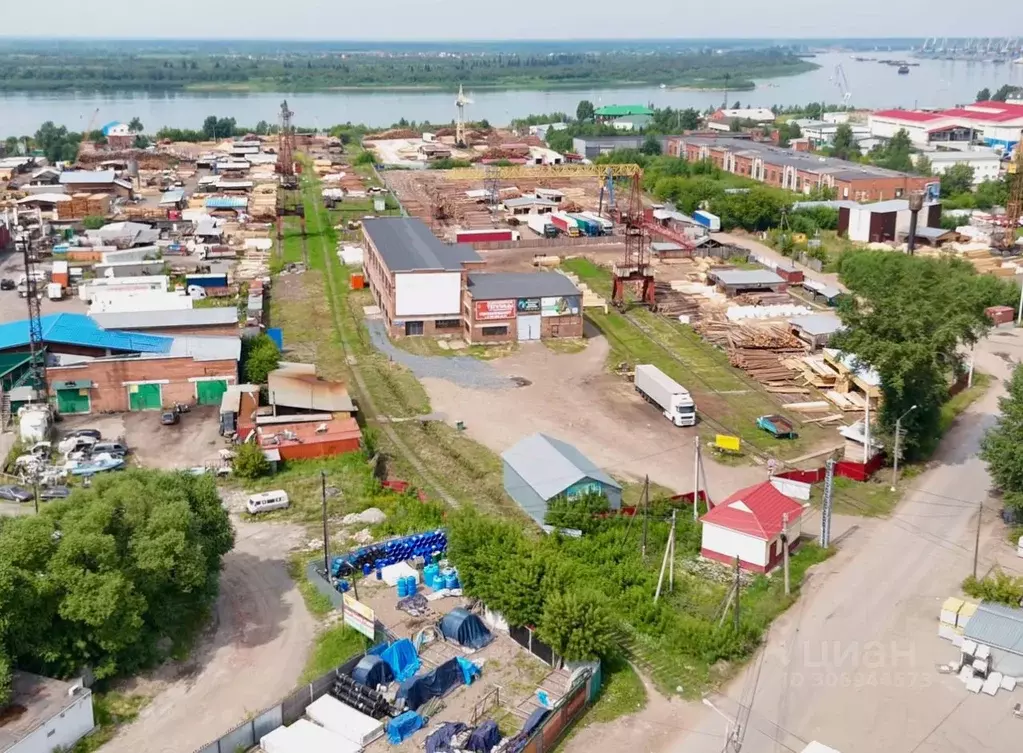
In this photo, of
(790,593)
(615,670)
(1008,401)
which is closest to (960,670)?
(790,593)

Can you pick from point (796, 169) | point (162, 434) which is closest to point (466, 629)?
point (162, 434)

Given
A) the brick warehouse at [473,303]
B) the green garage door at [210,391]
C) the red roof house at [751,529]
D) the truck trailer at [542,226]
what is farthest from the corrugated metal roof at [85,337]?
the truck trailer at [542,226]

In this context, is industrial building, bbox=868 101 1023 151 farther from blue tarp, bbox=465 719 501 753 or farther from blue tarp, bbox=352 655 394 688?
blue tarp, bbox=465 719 501 753

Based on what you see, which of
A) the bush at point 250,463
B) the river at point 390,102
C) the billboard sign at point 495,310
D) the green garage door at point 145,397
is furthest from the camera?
the river at point 390,102

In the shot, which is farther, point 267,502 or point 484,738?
point 267,502

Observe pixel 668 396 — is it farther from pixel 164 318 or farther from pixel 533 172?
pixel 533 172

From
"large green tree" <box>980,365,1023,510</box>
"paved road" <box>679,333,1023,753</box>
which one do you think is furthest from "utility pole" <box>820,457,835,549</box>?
"large green tree" <box>980,365,1023,510</box>

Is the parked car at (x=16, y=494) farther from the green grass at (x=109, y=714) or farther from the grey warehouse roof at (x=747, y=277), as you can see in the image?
the grey warehouse roof at (x=747, y=277)
